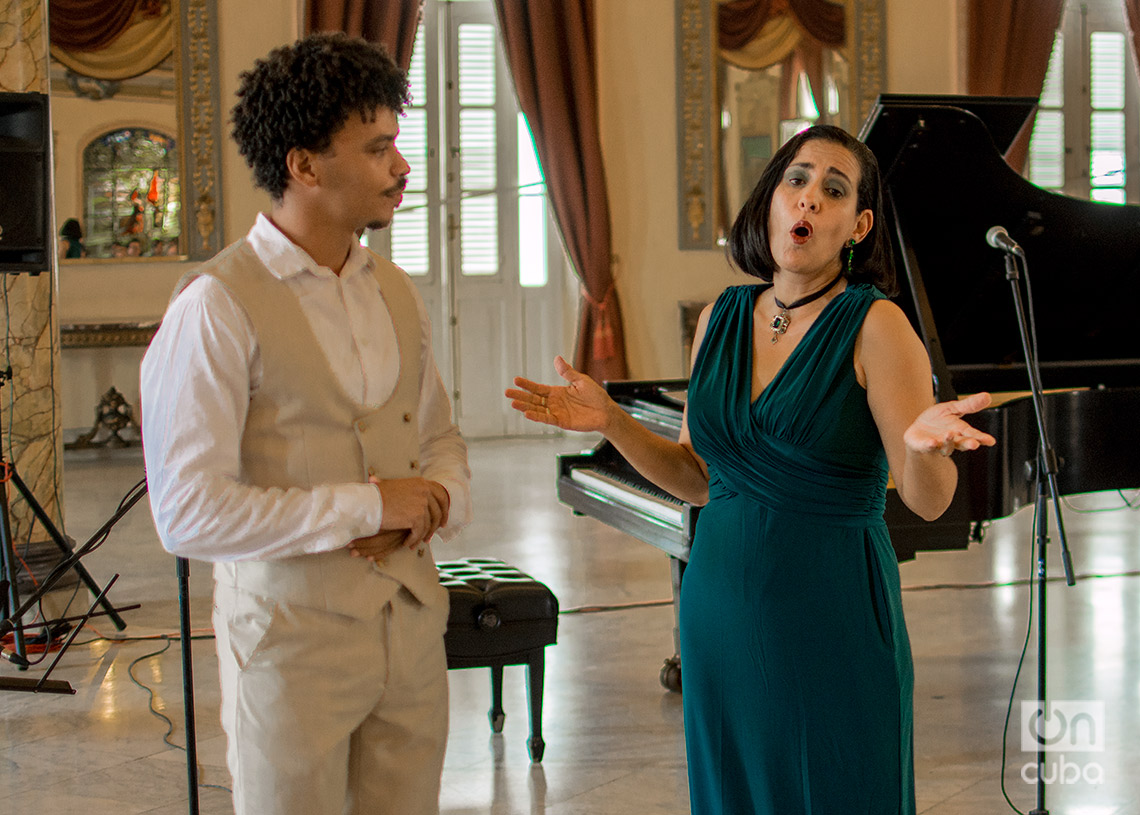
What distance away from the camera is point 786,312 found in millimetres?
1803

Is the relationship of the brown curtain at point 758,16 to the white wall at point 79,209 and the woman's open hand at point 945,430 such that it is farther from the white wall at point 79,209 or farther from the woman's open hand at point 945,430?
the woman's open hand at point 945,430

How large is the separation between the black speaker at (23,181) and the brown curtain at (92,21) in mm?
5352

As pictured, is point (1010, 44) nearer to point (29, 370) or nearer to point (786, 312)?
point (29, 370)

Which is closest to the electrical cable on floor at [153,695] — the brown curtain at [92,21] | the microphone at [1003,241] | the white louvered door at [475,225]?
the microphone at [1003,241]

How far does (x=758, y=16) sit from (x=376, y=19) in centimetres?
314

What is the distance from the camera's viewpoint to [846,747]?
5.40 ft

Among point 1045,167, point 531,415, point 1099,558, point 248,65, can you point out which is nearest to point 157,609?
point 531,415

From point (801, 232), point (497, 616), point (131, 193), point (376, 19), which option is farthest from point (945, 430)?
point (131, 193)

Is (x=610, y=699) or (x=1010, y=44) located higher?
(x=1010, y=44)

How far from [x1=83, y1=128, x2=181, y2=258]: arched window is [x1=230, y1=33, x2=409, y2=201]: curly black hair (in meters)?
7.86

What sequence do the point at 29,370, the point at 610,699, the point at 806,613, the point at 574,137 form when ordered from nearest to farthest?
the point at 806,613, the point at 610,699, the point at 29,370, the point at 574,137

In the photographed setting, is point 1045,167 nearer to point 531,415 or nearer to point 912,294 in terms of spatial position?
point 912,294

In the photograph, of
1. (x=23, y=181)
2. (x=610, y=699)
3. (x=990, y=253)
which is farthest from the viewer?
(x=990, y=253)

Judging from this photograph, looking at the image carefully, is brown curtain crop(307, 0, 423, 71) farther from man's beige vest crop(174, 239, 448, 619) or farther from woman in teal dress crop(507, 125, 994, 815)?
man's beige vest crop(174, 239, 448, 619)
